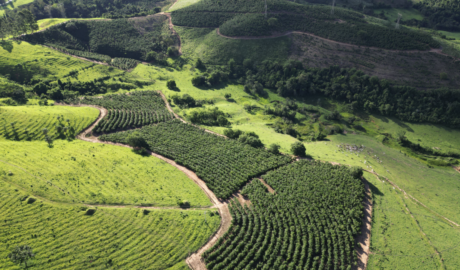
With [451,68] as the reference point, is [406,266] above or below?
below

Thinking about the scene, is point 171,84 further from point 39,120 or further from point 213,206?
point 213,206

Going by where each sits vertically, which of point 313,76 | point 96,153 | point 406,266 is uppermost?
point 313,76

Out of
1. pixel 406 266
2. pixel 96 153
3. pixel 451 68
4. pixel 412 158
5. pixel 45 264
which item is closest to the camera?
pixel 45 264

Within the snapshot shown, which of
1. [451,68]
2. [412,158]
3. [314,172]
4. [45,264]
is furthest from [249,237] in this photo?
[451,68]

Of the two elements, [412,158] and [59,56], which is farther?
[59,56]

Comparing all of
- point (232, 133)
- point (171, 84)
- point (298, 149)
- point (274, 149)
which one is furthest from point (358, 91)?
point (171, 84)

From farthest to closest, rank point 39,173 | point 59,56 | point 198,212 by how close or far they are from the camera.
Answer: point 59,56 < point 39,173 < point 198,212

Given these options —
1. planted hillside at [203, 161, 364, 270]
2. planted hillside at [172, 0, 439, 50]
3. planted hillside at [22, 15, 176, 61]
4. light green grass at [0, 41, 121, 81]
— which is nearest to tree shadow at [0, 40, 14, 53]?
light green grass at [0, 41, 121, 81]

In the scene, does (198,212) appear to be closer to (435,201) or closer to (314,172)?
(314,172)
